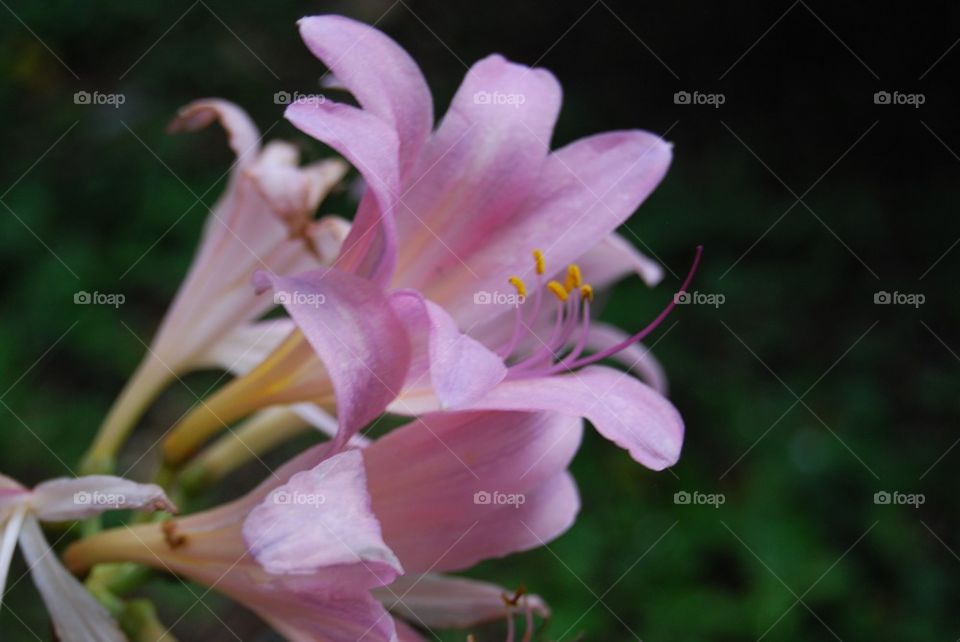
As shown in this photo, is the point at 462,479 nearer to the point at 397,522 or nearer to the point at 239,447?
the point at 397,522

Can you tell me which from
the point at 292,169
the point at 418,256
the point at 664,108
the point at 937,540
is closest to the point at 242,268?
the point at 292,169

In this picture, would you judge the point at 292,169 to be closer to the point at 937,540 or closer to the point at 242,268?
the point at 242,268

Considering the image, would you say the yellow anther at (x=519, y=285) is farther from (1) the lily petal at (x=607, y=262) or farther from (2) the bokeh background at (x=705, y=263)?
(2) the bokeh background at (x=705, y=263)

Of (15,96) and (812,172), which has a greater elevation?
(15,96)

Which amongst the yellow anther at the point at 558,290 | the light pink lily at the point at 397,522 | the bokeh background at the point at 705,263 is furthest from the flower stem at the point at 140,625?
the bokeh background at the point at 705,263

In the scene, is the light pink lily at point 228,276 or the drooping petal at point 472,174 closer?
the drooping petal at point 472,174

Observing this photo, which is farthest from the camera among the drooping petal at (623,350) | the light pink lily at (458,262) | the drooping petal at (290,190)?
the drooping petal at (623,350)
